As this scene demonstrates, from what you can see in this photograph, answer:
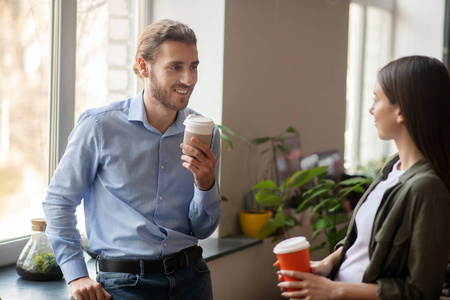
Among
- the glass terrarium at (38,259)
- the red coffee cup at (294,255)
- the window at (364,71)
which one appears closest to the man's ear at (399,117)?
the red coffee cup at (294,255)

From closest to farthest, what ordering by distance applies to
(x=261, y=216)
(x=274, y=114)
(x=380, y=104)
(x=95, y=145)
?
(x=380, y=104)
(x=95, y=145)
(x=261, y=216)
(x=274, y=114)

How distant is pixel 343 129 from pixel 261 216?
167 cm

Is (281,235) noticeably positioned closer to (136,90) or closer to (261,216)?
(261,216)

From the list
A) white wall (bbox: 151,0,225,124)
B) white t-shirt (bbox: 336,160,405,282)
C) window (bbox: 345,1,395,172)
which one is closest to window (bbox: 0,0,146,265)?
white wall (bbox: 151,0,225,124)

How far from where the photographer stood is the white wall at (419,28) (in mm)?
5953

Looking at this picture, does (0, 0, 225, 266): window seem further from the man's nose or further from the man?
the man's nose

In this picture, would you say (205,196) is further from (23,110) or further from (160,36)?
(23,110)

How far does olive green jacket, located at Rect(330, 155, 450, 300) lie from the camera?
4.02ft

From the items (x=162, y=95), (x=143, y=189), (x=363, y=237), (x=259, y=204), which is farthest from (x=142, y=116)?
(x=259, y=204)

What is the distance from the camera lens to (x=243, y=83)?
3.15m

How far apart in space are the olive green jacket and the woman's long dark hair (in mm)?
41

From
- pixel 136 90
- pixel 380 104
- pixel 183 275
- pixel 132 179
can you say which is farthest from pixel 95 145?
pixel 136 90

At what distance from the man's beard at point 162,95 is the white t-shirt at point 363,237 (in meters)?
A: 0.68

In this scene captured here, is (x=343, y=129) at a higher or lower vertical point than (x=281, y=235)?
higher
